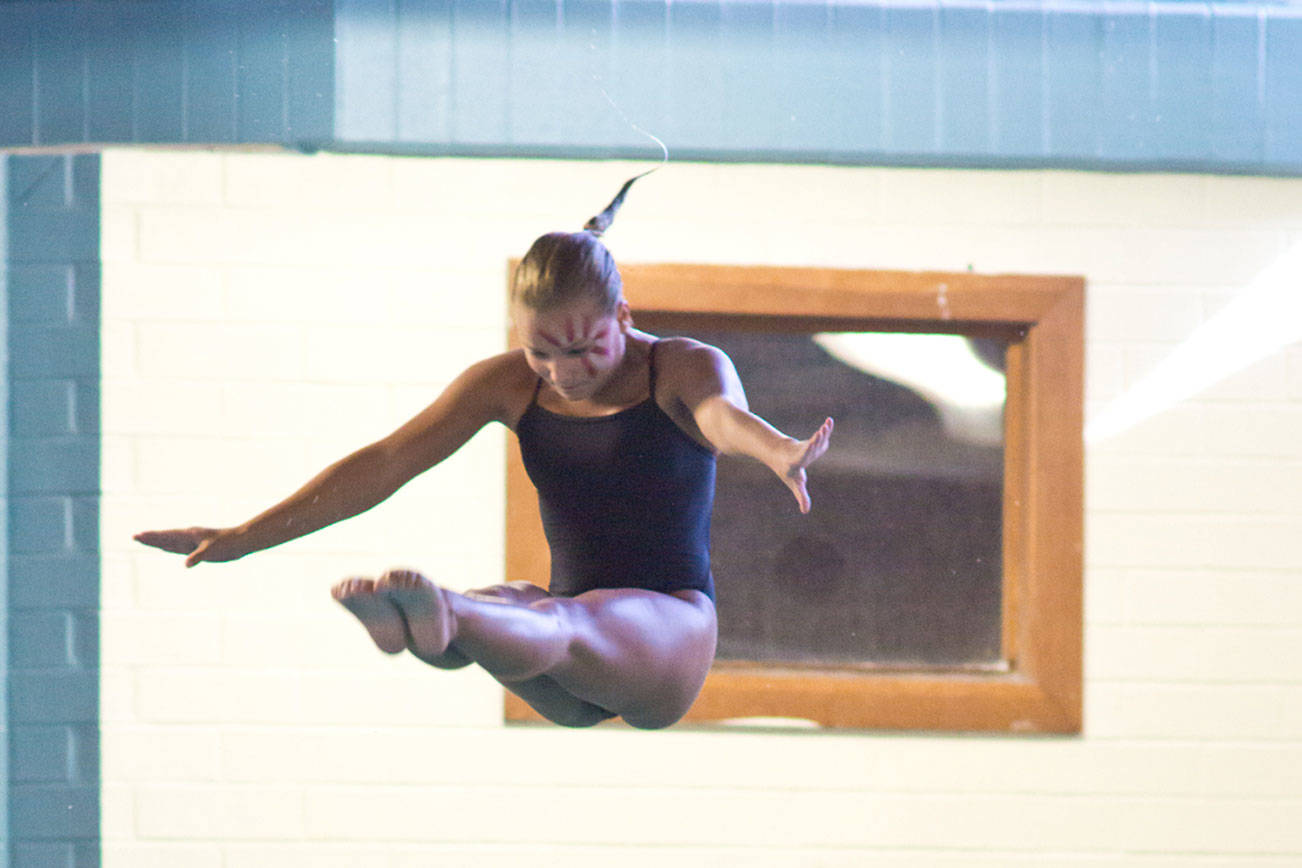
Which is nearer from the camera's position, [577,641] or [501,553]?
[577,641]

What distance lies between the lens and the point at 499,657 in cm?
70

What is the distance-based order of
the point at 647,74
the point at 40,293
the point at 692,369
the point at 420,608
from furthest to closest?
the point at 40,293
the point at 647,74
the point at 692,369
the point at 420,608

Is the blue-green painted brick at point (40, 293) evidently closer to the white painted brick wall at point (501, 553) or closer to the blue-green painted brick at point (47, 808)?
the white painted brick wall at point (501, 553)

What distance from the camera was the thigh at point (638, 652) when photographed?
0.77m

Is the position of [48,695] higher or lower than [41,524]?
lower

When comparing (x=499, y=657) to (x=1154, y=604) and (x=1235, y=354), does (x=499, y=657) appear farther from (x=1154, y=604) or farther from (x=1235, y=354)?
(x=1235, y=354)

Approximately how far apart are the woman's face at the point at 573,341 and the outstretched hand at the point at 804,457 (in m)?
0.19

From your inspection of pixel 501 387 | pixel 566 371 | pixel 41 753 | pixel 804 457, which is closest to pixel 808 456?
pixel 804 457

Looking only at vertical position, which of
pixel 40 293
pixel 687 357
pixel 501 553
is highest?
pixel 40 293

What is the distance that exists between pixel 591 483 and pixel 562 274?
184 millimetres

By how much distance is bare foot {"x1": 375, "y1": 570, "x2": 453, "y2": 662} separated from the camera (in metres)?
0.65

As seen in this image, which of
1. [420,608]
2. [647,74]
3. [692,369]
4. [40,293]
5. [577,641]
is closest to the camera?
[420,608]

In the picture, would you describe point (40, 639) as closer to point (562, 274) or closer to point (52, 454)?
point (52, 454)

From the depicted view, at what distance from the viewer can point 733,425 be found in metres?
0.78
